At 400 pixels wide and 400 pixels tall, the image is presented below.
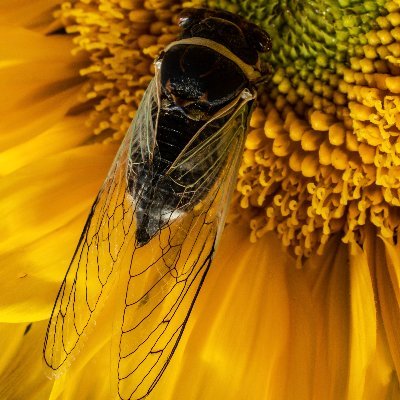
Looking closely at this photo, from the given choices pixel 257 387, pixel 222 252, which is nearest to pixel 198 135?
pixel 222 252

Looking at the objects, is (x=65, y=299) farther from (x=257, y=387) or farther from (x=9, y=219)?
(x=257, y=387)

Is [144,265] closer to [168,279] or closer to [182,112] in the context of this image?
[168,279]

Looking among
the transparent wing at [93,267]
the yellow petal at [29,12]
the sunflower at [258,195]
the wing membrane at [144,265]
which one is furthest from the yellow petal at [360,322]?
the yellow petal at [29,12]

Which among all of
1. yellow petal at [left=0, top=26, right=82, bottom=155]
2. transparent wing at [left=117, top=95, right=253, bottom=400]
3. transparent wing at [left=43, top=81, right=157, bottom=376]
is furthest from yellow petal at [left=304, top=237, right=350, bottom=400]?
yellow petal at [left=0, top=26, right=82, bottom=155]

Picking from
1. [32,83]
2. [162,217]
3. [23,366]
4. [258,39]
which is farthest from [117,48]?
[23,366]

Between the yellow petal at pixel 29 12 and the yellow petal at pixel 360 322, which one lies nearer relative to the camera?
the yellow petal at pixel 360 322

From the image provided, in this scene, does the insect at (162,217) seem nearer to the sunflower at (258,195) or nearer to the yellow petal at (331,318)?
the sunflower at (258,195)

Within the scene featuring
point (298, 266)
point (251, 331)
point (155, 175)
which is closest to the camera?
point (155, 175)
